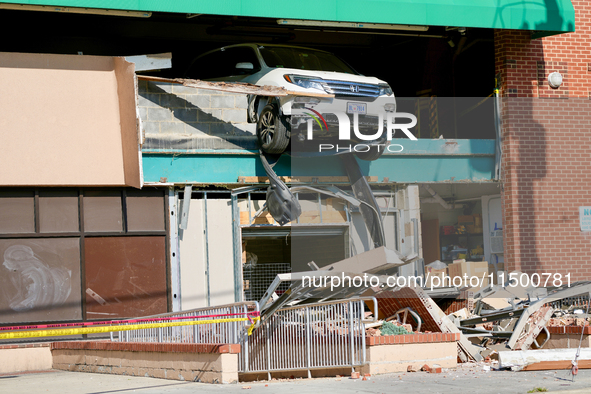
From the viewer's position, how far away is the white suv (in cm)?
1375

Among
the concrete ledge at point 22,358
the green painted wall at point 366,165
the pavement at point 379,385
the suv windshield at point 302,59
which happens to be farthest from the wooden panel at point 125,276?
→ the suv windshield at point 302,59

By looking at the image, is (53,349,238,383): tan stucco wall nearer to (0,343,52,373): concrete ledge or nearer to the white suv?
(0,343,52,373): concrete ledge

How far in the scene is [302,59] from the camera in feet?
51.1

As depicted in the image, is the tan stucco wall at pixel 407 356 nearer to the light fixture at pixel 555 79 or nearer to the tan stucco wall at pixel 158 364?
the tan stucco wall at pixel 158 364

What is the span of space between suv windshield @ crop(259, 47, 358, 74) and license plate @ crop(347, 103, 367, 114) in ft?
6.76

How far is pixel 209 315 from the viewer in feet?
32.9

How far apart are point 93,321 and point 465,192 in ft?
29.2

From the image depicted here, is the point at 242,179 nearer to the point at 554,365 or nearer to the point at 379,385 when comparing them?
the point at 379,385

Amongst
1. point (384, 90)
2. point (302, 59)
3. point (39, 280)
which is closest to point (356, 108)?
point (384, 90)

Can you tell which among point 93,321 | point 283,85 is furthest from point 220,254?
point 283,85

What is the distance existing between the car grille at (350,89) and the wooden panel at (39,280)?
232 inches

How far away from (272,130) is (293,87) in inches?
41.4

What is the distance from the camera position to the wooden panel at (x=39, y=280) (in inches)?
527

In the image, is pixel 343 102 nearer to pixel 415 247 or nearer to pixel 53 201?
pixel 415 247
